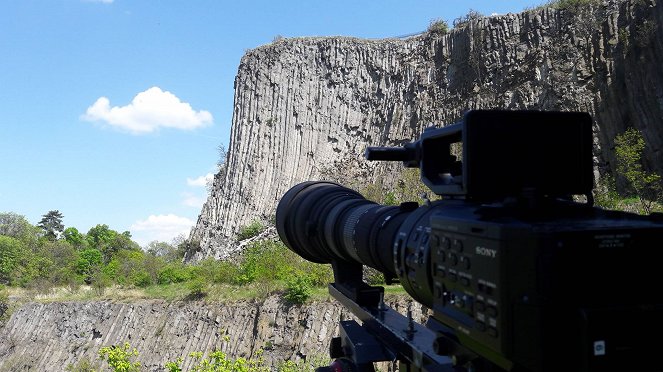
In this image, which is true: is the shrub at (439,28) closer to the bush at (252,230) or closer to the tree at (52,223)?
the bush at (252,230)

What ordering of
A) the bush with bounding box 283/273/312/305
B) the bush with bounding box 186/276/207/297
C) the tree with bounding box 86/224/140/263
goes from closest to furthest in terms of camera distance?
the bush with bounding box 283/273/312/305 → the bush with bounding box 186/276/207/297 → the tree with bounding box 86/224/140/263

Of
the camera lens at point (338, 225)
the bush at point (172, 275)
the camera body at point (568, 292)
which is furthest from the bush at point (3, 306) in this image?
the camera body at point (568, 292)

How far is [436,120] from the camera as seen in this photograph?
27.3 m

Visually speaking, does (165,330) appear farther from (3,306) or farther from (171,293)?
(3,306)

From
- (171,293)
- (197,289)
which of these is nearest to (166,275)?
(171,293)

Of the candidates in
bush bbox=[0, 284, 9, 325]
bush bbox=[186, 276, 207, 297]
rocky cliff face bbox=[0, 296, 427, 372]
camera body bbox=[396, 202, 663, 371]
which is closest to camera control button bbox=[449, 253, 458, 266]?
camera body bbox=[396, 202, 663, 371]

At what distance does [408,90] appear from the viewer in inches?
1150

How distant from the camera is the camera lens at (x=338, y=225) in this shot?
2348mm

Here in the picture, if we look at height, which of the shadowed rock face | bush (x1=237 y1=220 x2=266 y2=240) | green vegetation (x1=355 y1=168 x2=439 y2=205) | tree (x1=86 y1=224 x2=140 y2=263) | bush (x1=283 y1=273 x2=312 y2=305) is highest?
the shadowed rock face

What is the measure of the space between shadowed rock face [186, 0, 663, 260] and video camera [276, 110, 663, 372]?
803 inches

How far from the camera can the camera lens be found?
2348 mm

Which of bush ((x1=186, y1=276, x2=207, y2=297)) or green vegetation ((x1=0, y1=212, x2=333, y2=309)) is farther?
bush ((x1=186, y1=276, x2=207, y2=297))

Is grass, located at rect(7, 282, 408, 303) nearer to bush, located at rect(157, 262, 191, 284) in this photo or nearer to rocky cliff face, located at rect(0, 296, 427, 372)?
rocky cliff face, located at rect(0, 296, 427, 372)

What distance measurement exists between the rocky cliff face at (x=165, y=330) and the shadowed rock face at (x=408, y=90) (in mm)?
9853
